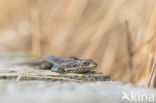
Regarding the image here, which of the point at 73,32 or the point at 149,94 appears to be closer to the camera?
the point at 149,94

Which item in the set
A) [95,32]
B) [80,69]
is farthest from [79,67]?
[95,32]

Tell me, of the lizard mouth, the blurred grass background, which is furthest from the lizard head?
the blurred grass background

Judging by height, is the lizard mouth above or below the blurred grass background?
below

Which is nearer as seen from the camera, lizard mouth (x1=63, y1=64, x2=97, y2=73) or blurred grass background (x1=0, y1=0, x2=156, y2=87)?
lizard mouth (x1=63, y1=64, x2=97, y2=73)

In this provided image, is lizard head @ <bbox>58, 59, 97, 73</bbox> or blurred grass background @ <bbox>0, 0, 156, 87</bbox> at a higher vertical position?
blurred grass background @ <bbox>0, 0, 156, 87</bbox>

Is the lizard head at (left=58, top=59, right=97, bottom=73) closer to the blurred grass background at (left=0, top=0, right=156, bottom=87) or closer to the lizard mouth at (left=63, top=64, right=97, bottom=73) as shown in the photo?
the lizard mouth at (left=63, top=64, right=97, bottom=73)

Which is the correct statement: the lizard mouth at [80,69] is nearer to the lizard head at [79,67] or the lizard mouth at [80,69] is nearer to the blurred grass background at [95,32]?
the lizard head at [79,67]

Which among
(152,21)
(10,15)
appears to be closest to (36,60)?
(152,21)

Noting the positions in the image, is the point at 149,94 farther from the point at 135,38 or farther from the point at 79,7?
the point at 79,7
